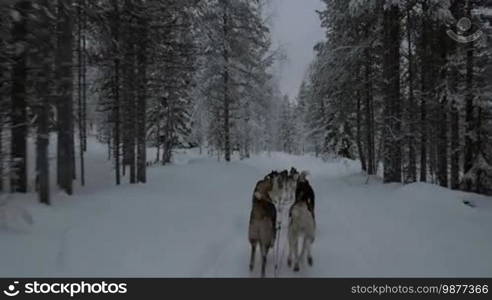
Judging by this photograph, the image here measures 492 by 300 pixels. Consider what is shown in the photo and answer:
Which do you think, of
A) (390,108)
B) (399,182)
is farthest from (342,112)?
(399,182)

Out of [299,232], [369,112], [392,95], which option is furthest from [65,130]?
[369,112]

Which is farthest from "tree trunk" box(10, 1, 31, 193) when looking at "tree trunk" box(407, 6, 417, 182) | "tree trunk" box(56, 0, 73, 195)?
"tree trunk" box(407, 6, 417, 182)

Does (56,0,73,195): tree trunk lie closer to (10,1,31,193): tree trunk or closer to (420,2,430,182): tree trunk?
(10,1,31,193): tree trunk

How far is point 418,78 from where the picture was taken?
20688 millimetres

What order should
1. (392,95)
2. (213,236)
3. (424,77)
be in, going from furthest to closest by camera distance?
(424,77)
(392,95)
(213,236)

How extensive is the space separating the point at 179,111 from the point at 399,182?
77.2 ft

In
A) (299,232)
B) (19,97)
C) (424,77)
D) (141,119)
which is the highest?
(424,77)

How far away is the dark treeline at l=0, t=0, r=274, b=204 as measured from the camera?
688cm

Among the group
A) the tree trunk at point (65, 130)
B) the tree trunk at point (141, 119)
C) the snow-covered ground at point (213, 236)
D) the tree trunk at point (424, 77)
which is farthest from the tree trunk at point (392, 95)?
the tree trunk at point (65, 130)

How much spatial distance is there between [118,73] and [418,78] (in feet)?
49.3

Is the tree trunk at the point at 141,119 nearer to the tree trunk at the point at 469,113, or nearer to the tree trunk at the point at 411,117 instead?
the tree trunk at the point at 411,117

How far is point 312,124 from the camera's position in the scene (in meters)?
39.9

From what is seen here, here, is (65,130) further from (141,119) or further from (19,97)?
(141,119)

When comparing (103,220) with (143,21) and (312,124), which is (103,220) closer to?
(143,21)
